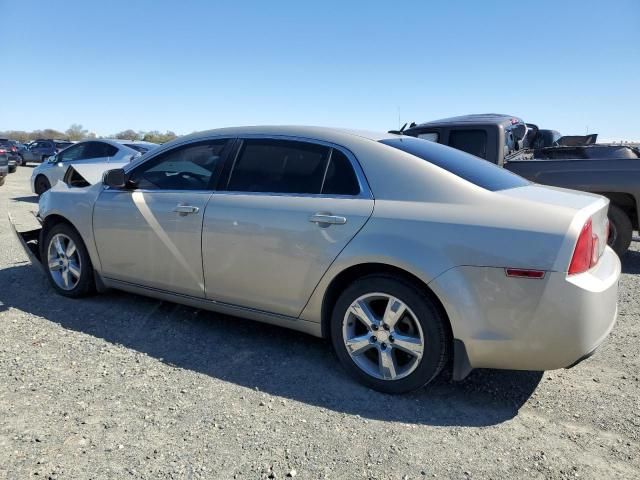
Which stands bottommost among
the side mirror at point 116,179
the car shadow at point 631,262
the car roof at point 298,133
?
the car shadow at point 631,262

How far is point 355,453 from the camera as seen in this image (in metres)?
2.50

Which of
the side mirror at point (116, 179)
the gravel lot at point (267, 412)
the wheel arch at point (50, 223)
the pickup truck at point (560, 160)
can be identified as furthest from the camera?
the pickup truck at point (560, 160)

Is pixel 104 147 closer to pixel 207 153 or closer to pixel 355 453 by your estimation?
pixel 207 153

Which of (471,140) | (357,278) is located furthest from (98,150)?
(357,278)

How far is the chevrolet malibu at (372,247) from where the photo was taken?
2676 mm

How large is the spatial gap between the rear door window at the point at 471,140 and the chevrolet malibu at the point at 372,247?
11.9ft

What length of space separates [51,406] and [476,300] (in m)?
2.49

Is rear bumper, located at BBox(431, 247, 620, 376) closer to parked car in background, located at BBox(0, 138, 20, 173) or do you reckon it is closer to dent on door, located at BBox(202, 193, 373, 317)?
dent on door, located at BBox(202, 193, 373, 317)

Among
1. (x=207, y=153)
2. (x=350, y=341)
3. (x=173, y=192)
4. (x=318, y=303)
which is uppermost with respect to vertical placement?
(x=207, y=153)

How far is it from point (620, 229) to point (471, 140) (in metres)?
2.27

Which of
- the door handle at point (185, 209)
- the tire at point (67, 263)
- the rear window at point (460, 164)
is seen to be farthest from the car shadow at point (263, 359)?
the rear window at point (460, 164)

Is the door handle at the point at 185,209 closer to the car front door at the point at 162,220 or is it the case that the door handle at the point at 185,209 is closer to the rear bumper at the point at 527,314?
the car front door at the point at 162,220

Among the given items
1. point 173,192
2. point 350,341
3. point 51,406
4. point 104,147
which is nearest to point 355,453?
point 350,341

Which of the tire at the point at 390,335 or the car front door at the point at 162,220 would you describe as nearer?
the tire at the point at 390,335
